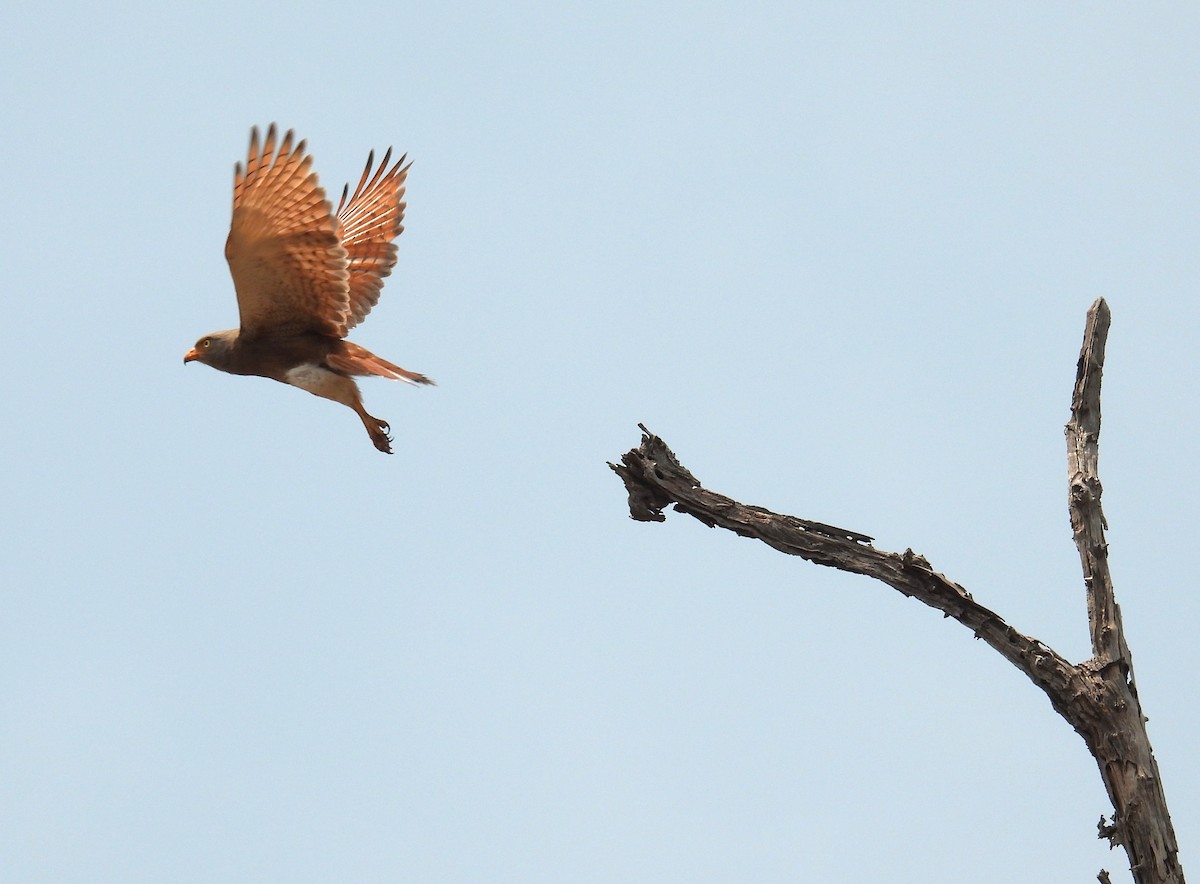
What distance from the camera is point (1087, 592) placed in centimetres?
563

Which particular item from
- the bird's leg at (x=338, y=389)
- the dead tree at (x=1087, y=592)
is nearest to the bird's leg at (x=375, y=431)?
the bird's leg at (x=338, y=389)

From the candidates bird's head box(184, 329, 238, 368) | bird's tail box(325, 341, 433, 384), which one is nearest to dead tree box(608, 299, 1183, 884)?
bird's tail box(325, 341, 433, 384)

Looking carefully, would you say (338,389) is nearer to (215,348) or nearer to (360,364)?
(360,364)

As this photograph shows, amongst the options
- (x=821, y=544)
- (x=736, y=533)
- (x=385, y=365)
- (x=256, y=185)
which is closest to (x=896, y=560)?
(x=821, y=544)

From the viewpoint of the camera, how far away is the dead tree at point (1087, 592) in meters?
5.30

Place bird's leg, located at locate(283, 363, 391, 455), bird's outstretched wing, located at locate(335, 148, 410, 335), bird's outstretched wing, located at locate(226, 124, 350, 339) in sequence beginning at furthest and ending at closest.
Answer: bird's outstretched wing, located at locate(335, 148, 410, 335) → bird's leg, located at locate(283, 363, 391, 455) → bird's outstretched wing, located at locate(226, 124, 350, 339)

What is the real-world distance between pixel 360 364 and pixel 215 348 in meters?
1.02

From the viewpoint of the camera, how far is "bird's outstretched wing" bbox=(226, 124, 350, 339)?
7.70 metres

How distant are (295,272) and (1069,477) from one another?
467 cm

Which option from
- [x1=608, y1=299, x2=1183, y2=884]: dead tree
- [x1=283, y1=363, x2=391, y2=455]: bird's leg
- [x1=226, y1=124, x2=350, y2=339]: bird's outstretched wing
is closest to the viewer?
[x1=608, y1=299, x2=1183, y2=884]: dead tree

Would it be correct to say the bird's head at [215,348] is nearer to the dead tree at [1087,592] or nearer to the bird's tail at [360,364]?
the bird's tail at [360,364]

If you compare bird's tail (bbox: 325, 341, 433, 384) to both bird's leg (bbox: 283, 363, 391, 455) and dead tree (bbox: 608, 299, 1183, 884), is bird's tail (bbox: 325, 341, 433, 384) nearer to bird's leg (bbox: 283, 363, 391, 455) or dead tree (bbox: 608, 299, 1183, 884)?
bird's leg (bbox: 283, 363, 391, 455)

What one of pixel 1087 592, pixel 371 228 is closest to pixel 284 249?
pixel 371 228

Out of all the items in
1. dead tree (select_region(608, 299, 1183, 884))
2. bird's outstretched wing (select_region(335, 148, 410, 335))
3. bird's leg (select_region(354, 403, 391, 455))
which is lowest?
dead tree (select_region(608, 299, 1183, 884))
